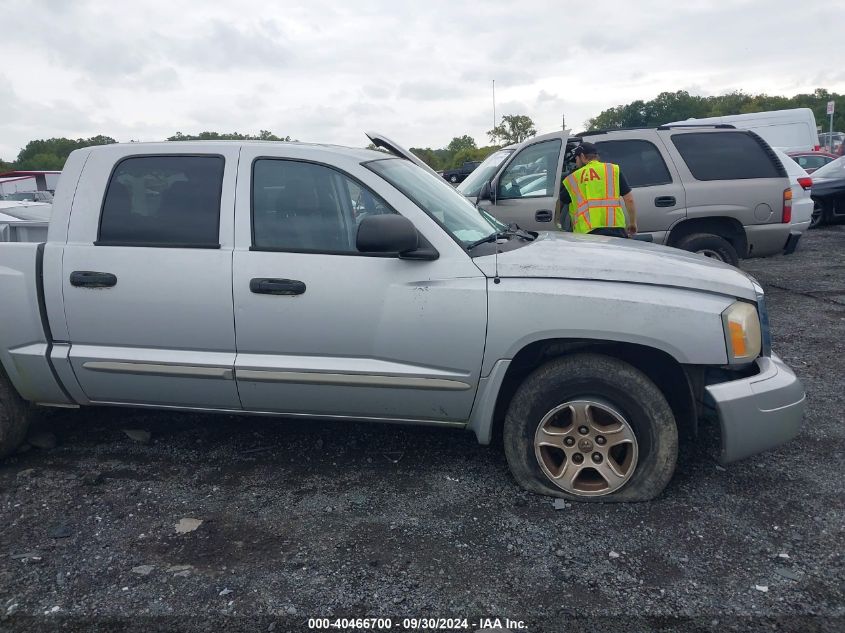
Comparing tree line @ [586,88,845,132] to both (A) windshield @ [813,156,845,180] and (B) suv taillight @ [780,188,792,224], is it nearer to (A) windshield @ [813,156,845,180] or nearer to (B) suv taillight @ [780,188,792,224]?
(A) windshield @ [813,156,845,180]

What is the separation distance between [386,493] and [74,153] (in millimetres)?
2574

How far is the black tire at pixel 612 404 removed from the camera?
10.6ft

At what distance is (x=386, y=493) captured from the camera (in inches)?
139

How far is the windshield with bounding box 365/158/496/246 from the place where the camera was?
3588mm

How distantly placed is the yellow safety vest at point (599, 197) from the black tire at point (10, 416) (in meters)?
4.48

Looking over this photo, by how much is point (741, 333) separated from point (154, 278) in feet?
9.62

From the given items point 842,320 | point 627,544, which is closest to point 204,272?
point 627,544

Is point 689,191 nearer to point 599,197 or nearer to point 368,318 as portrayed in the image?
point 599,197

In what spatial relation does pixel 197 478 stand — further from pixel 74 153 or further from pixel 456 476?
pixel 74 153

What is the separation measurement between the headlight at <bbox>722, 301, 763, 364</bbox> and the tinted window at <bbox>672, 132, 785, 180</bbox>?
4.50m

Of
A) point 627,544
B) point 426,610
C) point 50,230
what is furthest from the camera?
point 50,230

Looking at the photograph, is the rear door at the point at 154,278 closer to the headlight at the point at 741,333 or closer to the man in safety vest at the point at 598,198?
the headlight at the point at 741,333

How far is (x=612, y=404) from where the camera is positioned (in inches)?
129

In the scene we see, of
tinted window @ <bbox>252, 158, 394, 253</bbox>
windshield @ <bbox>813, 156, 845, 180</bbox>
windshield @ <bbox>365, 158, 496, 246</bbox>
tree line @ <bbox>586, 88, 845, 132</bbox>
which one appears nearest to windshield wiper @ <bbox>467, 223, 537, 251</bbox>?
windshield @ <bbox>365, 158, 496, 246</bbox>
